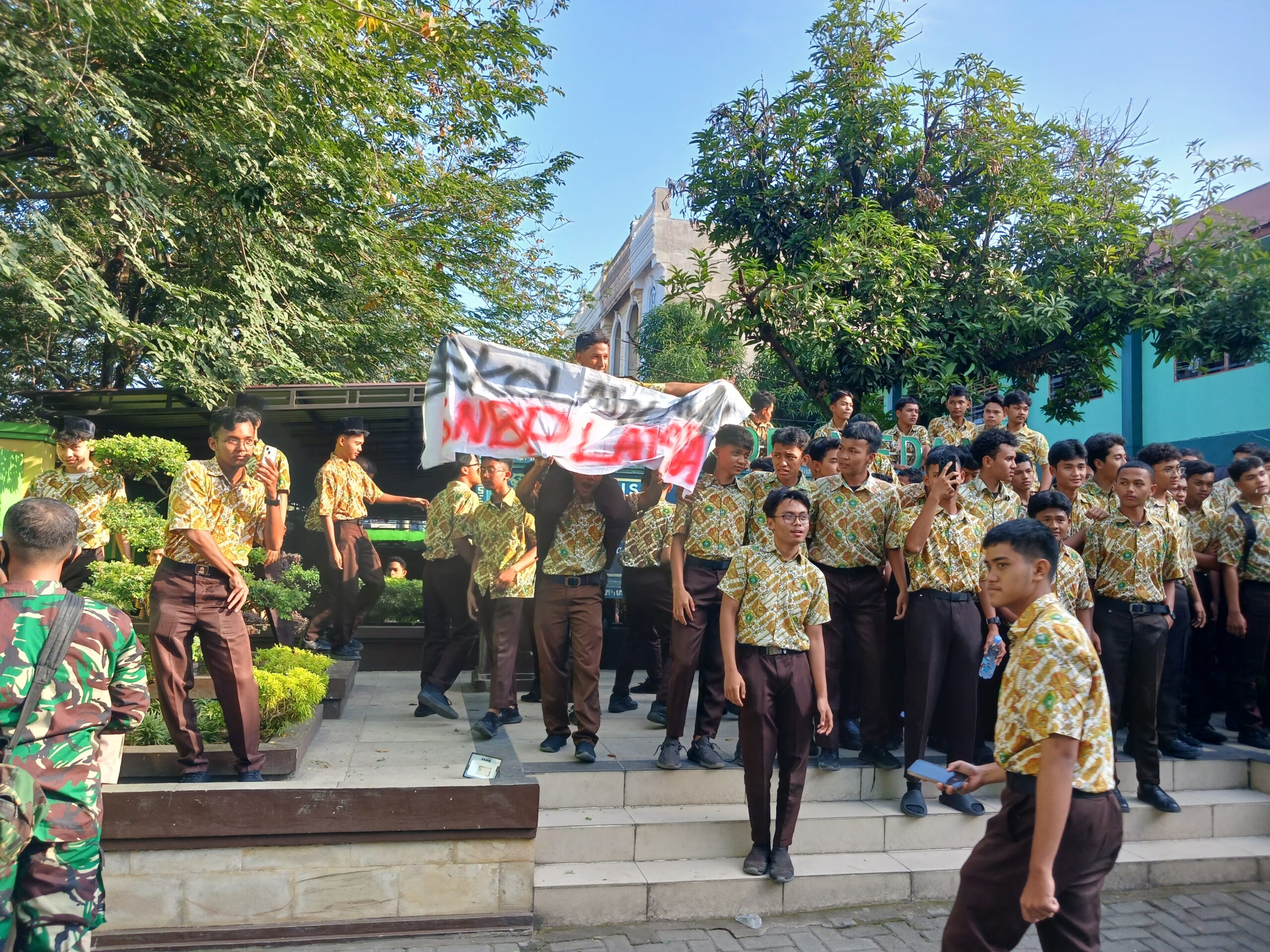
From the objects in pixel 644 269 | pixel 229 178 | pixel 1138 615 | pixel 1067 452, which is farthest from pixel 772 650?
pixel 644 269

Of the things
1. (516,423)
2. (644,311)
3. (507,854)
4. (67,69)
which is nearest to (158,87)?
(67,69)

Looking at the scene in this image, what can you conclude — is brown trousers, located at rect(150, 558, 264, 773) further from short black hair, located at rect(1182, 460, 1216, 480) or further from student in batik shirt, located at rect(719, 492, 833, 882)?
short black hair, located at rect(1182, 460, 1216, 480)

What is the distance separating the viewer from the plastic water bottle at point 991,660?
12.2 ft

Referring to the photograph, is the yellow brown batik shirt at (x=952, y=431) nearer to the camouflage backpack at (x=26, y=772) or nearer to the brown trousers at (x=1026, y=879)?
the brown trousers at (x=1026, y=879)

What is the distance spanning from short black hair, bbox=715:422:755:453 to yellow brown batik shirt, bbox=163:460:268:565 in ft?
8.69

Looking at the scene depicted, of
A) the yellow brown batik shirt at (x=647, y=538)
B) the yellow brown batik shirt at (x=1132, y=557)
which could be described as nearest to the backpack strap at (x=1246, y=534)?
the yellow brown batik shirt at (x=1132, y=557)

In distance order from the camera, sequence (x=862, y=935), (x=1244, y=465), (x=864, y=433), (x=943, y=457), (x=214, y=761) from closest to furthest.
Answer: (x=862, y=935)
(x=214, y=761)
(x=943, y=457)
(x=864, y=433)
(x=1244, y=465)

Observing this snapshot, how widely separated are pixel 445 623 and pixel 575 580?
5.68 feet

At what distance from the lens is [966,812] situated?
5.16 metres

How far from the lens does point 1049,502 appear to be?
16.7 ft

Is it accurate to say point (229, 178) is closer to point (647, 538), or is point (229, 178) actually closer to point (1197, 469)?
point (647, 538)

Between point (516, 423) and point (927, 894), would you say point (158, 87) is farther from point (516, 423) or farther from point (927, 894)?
point (927, 894)

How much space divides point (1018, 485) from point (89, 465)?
6.68 metres

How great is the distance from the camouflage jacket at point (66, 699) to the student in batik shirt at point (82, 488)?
4180 millimetres
